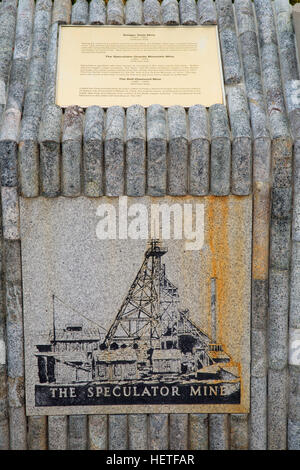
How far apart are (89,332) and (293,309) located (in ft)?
5.47

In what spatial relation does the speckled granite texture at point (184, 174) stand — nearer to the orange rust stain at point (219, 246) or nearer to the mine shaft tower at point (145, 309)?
the orange rust stain at point (219, 246)

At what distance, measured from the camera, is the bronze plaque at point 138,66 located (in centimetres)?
467

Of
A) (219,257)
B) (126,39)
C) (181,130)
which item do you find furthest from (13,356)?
(126,39)

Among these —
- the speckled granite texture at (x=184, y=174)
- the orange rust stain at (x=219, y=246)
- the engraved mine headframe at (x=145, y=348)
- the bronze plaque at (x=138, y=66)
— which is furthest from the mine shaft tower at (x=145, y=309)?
the bronze plaque at (x=138, y=66)

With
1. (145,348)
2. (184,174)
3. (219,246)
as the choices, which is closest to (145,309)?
(145,348)

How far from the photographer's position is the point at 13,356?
459 centimetres

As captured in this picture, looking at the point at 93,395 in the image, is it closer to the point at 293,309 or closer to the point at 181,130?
the point at 293,309

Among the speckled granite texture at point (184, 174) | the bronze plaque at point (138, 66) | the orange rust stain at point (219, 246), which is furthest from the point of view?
the bronze plaque at point (138, 66)

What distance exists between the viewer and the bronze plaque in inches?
184

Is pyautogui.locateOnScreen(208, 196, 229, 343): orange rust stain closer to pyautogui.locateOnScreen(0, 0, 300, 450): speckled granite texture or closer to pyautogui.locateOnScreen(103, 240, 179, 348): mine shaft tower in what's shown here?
pyautogui.locateOnScreen(0, 0, 300, 450): speckled granite texture

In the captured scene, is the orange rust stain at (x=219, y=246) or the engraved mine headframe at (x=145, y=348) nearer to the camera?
the orange rust stain at (x=219, y=246)

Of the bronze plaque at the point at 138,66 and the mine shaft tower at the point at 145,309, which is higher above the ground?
the bronze plaque at the point at 138,66

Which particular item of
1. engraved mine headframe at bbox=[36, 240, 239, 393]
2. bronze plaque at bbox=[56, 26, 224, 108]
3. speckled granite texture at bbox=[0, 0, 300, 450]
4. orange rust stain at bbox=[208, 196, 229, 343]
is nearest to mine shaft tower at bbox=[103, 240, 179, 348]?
engraved mine headframe at bbox=[36, 240, 239, 393]
